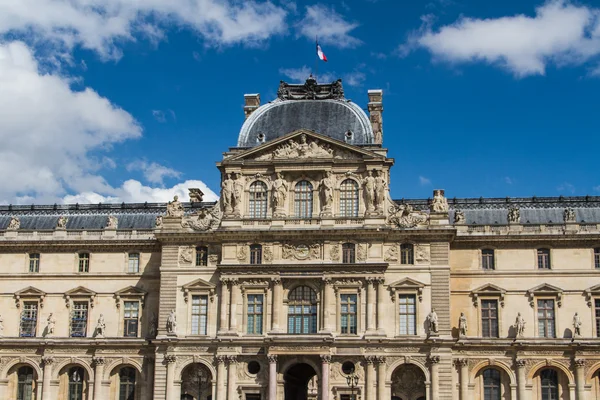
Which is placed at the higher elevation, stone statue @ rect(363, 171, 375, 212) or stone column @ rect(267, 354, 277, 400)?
stone statue @ rect(363, 171, 375, 212)

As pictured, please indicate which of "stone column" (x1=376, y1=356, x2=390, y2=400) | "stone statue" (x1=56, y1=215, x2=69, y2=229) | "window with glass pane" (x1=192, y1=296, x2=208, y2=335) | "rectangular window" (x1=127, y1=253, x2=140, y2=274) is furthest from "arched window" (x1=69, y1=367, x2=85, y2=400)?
"stone column" (x1=376, y1=356, x2=390, y2=400)

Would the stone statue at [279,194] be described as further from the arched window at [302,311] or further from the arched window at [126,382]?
the arched window at [126,382]

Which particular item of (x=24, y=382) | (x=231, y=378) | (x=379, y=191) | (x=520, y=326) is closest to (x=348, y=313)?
(x=379, y=191)

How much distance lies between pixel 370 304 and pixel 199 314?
11930mm

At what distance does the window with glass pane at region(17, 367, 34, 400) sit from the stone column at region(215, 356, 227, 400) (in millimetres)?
15022

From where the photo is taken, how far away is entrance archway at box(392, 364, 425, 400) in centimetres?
6316

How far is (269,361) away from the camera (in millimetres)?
62750

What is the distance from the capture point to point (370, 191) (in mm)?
65188

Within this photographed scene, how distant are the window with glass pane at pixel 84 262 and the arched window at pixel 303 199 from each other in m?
16.4

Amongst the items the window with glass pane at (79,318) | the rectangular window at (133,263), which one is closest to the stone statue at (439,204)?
the rectangular window at (133,263)

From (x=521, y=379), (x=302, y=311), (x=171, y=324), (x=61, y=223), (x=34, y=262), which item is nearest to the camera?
(x=521, y=379)

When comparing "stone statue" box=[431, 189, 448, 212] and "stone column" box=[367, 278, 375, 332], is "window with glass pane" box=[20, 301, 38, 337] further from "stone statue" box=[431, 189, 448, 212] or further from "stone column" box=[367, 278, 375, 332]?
"stone statue" box=[431, 189, 448, 212]

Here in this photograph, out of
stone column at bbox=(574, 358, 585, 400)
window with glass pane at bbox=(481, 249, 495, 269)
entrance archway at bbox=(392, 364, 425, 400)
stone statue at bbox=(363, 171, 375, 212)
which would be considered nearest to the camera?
stone column at bbox=(574, 358, 585, 400)

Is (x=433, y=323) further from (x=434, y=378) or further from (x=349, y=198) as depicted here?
(x=349, y=198)
